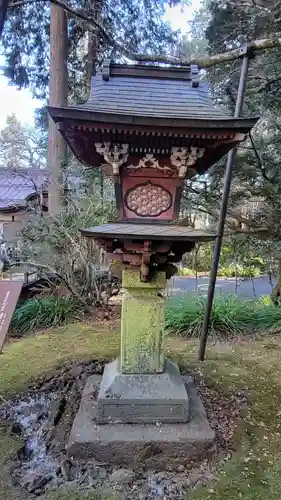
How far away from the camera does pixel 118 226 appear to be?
272 centimetres

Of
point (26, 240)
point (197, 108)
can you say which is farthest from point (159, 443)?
point (26, 240)

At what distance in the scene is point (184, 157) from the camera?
2682mm

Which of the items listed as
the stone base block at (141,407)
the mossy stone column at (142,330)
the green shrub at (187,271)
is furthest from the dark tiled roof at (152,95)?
the green shrub at (187,271)

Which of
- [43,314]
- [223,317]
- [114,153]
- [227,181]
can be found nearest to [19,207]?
[43,314]

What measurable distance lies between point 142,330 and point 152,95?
196 centimetres

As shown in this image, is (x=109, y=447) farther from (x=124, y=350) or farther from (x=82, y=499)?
(x=124, y=350)

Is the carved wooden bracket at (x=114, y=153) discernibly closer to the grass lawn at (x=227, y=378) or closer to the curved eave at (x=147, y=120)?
the curved eave at (x=147, y=120)

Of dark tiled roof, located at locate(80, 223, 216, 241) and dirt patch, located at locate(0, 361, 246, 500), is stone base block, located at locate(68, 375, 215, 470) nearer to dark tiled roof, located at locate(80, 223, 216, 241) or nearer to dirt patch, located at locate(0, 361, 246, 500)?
dirt patch, located at locate(0, 361, 246, 500)

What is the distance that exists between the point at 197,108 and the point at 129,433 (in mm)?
2557

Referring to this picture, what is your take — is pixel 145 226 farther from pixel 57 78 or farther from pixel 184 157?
pixel 57 78

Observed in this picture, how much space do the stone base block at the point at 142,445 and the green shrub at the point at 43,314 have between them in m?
3.21

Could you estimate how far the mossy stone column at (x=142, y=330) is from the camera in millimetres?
2959

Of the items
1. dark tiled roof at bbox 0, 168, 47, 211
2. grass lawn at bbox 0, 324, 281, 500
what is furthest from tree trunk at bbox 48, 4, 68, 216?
grass lawn at bbox 0, 324, 281, 500

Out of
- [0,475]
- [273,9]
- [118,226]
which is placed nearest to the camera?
[0,475]
